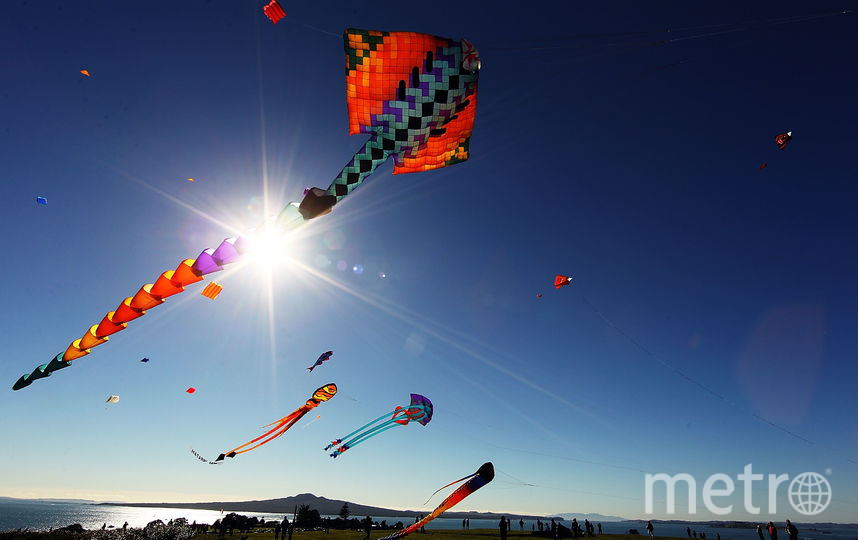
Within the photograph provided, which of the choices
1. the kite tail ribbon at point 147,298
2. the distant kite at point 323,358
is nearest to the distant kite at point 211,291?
the kite tail ribbon at point 147,298

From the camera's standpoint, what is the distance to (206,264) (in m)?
5.61

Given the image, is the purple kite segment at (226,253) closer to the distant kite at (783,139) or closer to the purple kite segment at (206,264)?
the purple kite segment at (206,264)

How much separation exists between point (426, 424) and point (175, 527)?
30.3 m

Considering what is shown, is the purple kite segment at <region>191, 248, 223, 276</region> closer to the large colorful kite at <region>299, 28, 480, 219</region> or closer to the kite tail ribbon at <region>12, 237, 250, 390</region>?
the kite tail ribbon at <region>12, 237, 250, 390</region>

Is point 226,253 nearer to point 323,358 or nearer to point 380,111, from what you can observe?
point 380,111

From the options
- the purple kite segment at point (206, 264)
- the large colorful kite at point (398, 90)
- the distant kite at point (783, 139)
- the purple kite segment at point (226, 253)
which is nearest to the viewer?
the purple kite segment at point (226, 253)

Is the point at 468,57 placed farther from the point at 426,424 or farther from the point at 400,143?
the point at 426,424

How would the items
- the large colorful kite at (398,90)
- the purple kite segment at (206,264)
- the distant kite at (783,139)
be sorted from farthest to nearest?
the distant kite at (783,139) < the large colorful kite at (398,90) < the purple kite segment at (206,264)

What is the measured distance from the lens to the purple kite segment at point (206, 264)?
5586mm

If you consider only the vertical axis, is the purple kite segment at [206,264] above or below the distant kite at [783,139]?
below

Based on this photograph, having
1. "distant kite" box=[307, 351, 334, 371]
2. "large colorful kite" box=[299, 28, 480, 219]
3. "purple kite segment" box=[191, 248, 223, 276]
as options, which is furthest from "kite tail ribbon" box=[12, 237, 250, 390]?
"distant kite" box=[307, 351, 334, 371]

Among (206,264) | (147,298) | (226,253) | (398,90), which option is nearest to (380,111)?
(398,90)

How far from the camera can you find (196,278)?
5863mm

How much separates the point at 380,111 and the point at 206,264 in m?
3.61
